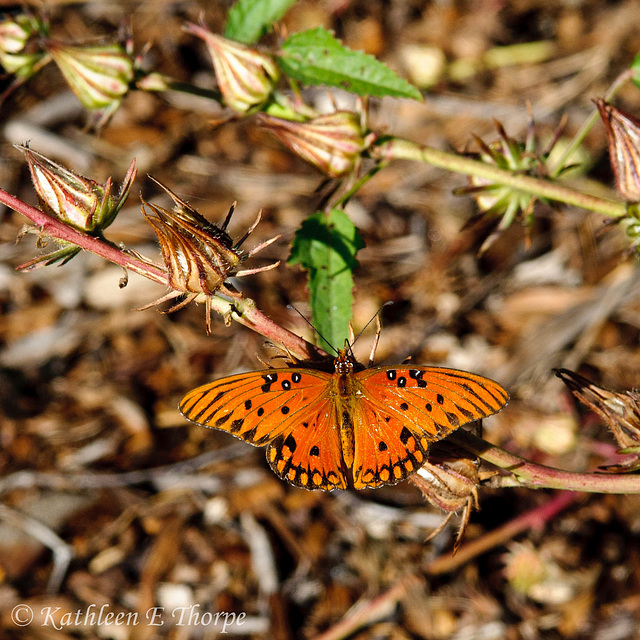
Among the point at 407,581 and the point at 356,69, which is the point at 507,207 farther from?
the point at 407,581

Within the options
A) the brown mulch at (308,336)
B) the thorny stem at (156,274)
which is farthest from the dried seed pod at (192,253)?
the brown mulch at (308,336)

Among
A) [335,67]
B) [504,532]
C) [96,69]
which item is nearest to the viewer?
[335,67]

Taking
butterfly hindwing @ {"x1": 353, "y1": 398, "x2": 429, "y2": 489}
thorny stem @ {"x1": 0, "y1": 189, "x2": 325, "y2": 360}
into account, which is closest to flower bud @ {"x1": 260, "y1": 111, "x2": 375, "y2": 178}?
thorny stem @ {"x1": 0, "y1": 189, "x2": 325, "y2": 360}

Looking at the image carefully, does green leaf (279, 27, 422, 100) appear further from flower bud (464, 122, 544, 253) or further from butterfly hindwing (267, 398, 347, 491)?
butterfly hindwing (267, 398, 347, 491)

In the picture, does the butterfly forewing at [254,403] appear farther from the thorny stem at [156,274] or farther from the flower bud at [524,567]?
the flower bud at [524,567]

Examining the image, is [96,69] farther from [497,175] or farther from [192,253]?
[497,175]

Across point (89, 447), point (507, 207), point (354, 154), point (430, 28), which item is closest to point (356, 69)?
point (354, 154)

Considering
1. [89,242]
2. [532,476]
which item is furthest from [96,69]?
[532,476]
